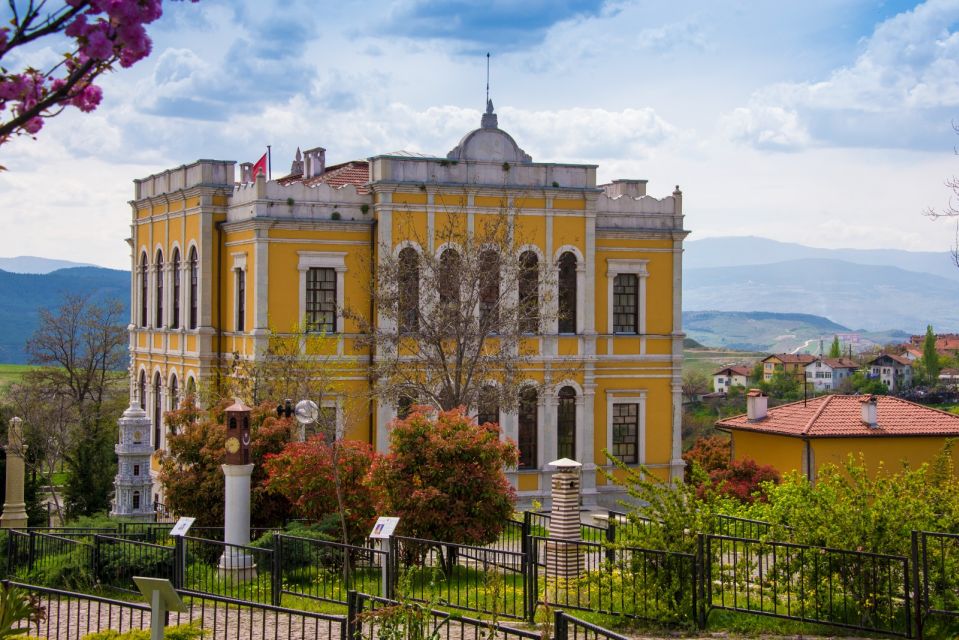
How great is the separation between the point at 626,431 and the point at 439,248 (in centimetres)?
683

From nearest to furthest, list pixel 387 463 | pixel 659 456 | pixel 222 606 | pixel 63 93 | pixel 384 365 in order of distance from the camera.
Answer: pixel 63 93 < pixel 222 606 < pixel 387 463 < pixel 384 365 < pixel 659 456

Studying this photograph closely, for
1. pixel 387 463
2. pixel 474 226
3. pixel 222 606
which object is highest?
pixel 474 226

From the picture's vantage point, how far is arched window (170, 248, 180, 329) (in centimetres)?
3369

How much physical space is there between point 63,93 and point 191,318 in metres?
26.1

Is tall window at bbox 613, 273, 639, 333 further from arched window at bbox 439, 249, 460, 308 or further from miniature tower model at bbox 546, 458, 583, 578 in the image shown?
miniature tower model at bbox 546, 458, 583, 578

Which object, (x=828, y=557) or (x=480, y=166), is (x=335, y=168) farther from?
(x=828, y=557)

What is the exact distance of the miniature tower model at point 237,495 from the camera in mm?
17875

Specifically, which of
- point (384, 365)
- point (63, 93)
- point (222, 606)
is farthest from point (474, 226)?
point (63, 93)

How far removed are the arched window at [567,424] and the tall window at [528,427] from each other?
691 mm

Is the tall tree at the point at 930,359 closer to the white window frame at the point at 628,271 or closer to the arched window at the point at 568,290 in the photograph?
the white window frame at the point at 628,271

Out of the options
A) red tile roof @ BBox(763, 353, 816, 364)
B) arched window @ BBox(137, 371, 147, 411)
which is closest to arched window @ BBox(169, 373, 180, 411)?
arched window @ BBox(137, 371, 147, 411)

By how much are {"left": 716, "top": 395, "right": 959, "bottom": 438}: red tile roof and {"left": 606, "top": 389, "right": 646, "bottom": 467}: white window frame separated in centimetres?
318

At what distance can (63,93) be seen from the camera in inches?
283

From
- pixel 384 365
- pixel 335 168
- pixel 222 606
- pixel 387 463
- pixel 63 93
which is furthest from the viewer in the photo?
pixel 335 168
